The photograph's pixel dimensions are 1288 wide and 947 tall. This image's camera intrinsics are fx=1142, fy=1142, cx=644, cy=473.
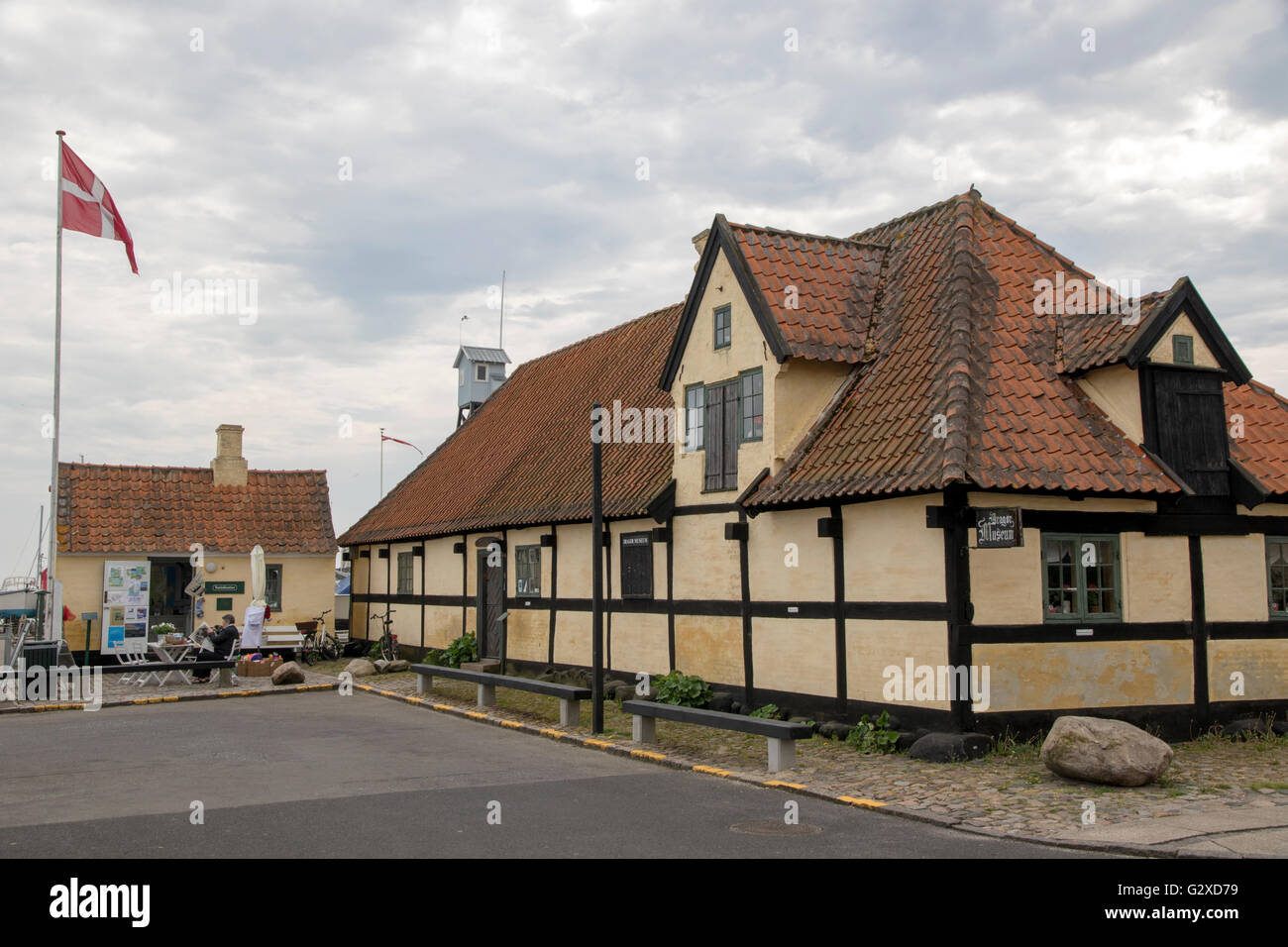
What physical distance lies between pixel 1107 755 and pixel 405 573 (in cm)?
1984

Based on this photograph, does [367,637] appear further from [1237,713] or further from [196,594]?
[1237,713]

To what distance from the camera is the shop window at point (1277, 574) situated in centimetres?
1428

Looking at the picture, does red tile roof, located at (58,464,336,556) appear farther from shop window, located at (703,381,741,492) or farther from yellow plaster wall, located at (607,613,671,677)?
shop window, located at (703,381,741,492)

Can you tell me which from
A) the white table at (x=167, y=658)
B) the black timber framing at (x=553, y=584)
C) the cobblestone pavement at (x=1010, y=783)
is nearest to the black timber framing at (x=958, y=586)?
the cobblestone pavement at (x=1010, y=783)

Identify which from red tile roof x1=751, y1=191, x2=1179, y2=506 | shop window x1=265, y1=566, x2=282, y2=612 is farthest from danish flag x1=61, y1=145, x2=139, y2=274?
red tile roof x1=751, y1=191, x2=1179, y2=506

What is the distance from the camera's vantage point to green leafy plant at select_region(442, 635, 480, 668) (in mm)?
22828

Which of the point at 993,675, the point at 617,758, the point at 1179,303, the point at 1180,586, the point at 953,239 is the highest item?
the point at 953,239

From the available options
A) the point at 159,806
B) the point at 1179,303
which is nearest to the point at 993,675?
the point at 1179,303

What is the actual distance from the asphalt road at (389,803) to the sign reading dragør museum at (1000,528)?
339 cm

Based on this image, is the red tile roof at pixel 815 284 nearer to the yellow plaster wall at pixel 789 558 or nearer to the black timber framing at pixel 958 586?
the yellow plaster wall at pixel 789 558

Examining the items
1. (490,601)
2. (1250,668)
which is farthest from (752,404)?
(490,601)

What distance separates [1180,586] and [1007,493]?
9.08ft

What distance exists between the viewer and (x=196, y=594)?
88.2ft

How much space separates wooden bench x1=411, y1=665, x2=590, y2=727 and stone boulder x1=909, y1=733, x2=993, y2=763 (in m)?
4.47
